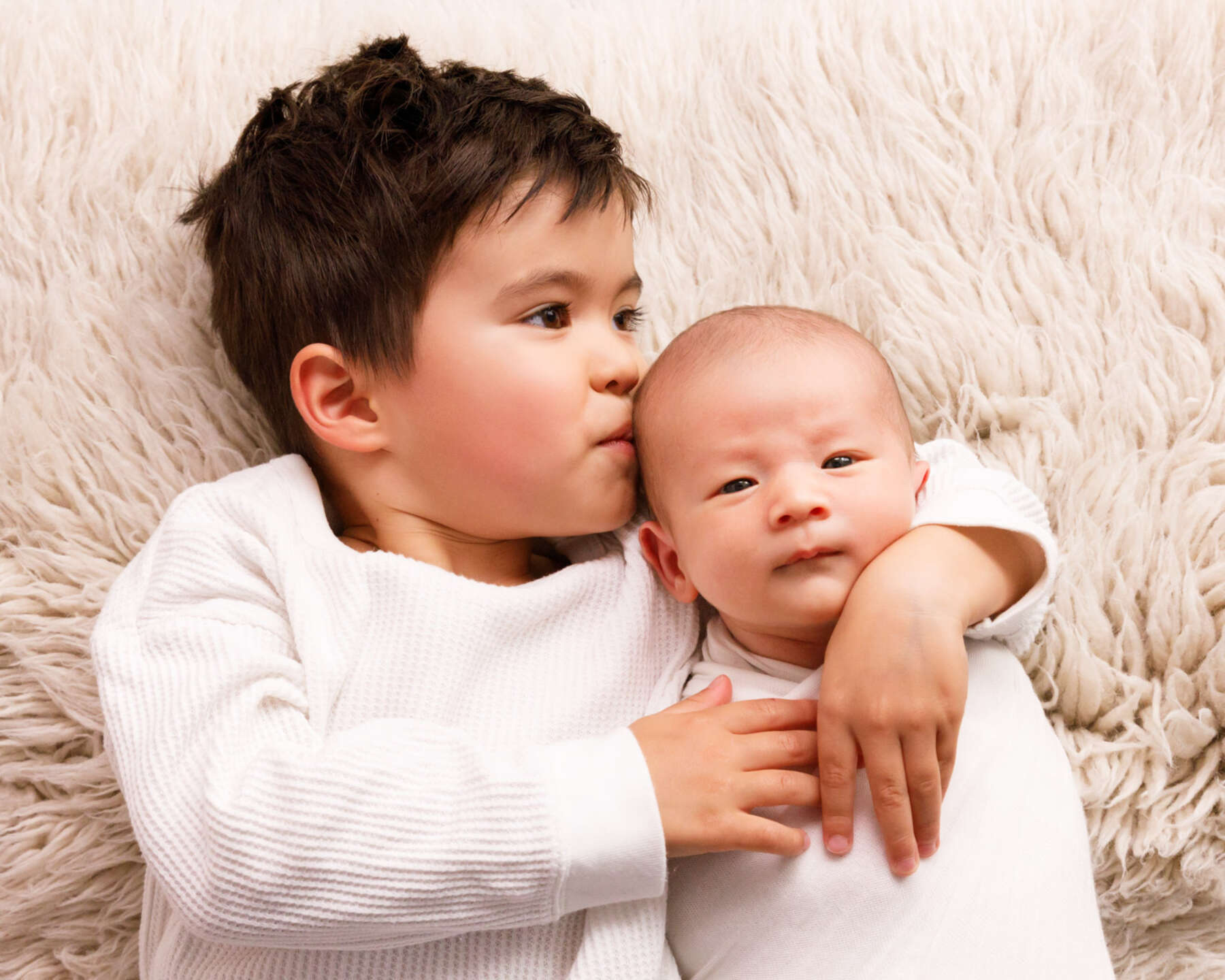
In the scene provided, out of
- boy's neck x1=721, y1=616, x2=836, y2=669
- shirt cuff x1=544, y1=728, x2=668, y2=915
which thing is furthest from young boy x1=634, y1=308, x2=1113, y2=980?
shirt cuff x1=544, y1=728, x2=668, y2=915

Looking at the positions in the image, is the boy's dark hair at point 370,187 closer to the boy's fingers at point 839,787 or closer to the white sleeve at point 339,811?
the white sleeve at point 339,811

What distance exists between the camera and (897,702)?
0.86m

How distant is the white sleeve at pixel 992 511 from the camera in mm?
955

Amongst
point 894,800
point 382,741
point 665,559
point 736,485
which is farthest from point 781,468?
point 382,741

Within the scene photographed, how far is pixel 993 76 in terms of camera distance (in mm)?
1237

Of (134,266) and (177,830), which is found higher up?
(134,266)

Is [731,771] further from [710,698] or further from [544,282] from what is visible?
[544,282]

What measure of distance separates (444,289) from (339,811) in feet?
1.54

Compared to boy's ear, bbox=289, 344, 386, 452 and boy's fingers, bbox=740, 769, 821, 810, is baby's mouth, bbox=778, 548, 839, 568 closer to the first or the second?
boy's fingers, bbox=740, 769, 821, 810

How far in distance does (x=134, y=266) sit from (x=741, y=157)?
2.28 feet

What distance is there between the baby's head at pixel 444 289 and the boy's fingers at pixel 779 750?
0.89 feet

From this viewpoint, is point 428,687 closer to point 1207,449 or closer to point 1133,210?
point 1207,449

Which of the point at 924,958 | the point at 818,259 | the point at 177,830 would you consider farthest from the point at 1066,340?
the point at 177,830

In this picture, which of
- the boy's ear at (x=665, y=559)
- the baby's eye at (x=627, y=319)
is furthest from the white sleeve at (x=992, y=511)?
the baby's eye at (x=627, y=319)
